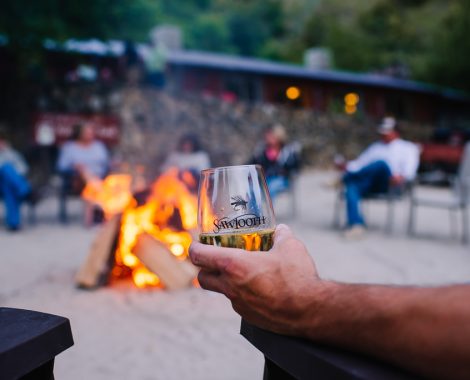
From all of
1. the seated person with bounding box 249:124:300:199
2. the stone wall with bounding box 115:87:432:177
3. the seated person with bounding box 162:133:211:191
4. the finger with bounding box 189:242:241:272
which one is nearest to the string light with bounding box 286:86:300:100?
the stone wall with bounding box 115:87:432:177

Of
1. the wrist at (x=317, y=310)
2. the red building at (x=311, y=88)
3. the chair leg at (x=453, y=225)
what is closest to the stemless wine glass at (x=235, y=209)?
the wrist at (x=317, y=310)

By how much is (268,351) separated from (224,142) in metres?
14.5

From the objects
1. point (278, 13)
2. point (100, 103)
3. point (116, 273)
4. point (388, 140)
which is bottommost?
point (116, 273)

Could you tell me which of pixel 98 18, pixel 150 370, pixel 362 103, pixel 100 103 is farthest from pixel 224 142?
pixel 150 370

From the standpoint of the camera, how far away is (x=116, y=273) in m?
4.04

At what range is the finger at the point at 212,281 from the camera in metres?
0.85

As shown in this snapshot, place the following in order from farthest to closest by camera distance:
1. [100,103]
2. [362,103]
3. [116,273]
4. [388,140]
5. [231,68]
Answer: [362,103]
[231,68]
[100,103]
[388,140]
[116,273]

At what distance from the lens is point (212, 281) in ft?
2.86

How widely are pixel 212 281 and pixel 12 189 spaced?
657 centimetres

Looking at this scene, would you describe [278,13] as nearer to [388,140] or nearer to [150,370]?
[388,140]

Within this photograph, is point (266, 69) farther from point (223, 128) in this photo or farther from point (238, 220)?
point (238, 220)

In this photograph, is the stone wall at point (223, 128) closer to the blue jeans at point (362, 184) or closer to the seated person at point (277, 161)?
the seated person at point (277, 161)

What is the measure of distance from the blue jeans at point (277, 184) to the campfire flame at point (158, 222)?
Answer: 7.38 ft

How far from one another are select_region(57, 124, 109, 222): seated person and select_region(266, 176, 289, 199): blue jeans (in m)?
2.73
